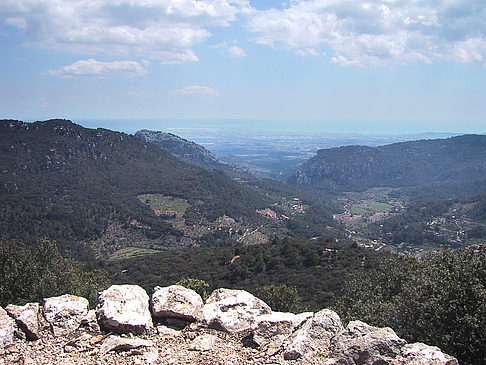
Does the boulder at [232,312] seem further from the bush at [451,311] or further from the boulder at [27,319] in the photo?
the bush at [451,311]

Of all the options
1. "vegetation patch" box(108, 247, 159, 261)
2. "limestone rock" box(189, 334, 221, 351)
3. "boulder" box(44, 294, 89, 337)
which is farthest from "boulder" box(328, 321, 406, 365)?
"vegetation patch" box(108, 247, 159, 261)

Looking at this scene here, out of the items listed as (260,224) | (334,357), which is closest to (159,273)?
(334,357)

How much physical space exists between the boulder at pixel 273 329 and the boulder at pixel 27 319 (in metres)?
8.38

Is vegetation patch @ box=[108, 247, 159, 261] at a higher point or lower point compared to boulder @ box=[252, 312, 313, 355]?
lower

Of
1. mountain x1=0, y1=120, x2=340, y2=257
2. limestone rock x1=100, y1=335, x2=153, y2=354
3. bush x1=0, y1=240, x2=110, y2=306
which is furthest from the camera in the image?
mountain x1=0, y1=120, x2=340, y2=257

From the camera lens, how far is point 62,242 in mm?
98000

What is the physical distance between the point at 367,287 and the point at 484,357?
22943 millimetres

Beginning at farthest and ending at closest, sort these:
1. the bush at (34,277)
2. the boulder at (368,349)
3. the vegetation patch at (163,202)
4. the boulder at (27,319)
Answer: the vegetation patch at (163,202) → the bush at (34,277) → the boulder at (27,319) → the boulder at (368,349)

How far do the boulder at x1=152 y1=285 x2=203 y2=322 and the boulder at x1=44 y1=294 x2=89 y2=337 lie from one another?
2.90 meters

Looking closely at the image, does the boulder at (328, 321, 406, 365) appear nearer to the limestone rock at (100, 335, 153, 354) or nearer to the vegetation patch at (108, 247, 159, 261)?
the limestone rock at (100, 335, 153, 354)

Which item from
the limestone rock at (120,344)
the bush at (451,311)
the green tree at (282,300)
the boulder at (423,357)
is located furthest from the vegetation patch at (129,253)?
the boulder at (423,357)

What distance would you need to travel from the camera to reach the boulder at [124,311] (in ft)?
45.1

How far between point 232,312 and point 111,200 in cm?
13030

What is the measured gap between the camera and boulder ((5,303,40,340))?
1311 centimetres
